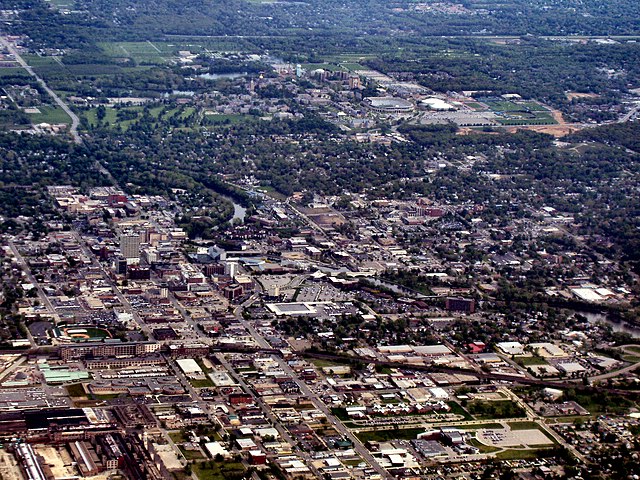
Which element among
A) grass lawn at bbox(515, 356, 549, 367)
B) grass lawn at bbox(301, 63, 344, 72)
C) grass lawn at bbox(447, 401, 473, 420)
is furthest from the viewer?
grass lawn at bbox(301, 63, 344, 72)

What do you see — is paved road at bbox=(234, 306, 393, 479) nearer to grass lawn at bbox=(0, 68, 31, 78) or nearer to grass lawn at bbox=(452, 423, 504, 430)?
grass lawn at bbox=(452, 423, 504, 430)

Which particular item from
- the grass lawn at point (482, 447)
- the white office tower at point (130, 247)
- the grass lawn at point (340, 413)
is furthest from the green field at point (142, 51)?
the grass lawn at point (482, 447)

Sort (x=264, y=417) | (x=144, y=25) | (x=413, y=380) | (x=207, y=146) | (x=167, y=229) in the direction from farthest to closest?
(x=144, y=25) → (x=207, y=146) → (x=167, y=229) → (x=413, y=380) → (x=264, y=417)

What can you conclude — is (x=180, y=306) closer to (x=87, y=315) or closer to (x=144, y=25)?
(x=87, y=315)

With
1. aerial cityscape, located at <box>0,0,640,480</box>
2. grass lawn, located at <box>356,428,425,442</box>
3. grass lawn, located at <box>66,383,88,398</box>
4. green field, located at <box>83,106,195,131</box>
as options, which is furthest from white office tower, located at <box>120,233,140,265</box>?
green field, located at <box>83,106,195,131</box>

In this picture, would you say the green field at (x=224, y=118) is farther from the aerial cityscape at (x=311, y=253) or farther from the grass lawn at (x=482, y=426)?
the grass lawn at (x=482, y=426)

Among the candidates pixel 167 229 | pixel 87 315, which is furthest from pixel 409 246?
pixel 87 315

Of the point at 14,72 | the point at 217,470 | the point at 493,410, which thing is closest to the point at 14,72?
the point at 14,72
